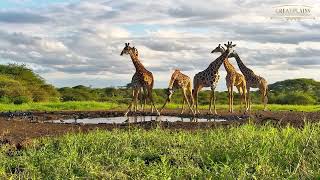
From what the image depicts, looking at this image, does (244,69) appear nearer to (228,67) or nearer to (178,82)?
(228,67)

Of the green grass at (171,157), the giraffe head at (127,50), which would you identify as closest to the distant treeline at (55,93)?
the giraffe head at (127,50)

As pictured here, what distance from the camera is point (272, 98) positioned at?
1430 inches

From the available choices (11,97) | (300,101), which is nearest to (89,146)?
(11,97)

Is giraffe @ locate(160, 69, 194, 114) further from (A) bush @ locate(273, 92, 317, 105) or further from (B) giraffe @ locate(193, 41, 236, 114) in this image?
(A) bush @ locate(273, 92, 317, 105)

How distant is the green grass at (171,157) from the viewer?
714cm

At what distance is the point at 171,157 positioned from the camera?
28.1ft

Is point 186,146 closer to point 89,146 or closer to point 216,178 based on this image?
point 89,146

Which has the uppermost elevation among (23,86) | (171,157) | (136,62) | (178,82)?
(136,62)

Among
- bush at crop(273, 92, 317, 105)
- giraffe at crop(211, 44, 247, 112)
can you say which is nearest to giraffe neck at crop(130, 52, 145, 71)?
giraffe at crop(211, 44, 247, 112)

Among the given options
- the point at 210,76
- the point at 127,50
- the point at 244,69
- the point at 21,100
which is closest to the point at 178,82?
the point at 210,76

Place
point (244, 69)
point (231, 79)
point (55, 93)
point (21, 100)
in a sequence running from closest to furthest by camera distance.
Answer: point (231, 79) < point (244, 69) < point (21, 100) < point (55, 93)

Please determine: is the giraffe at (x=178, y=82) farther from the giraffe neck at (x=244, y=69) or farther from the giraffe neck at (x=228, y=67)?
the giraffe neck at (x=244, y=69)

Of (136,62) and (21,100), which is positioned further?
(21,100)

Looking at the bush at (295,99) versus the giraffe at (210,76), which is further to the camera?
the bush at (295,99)
